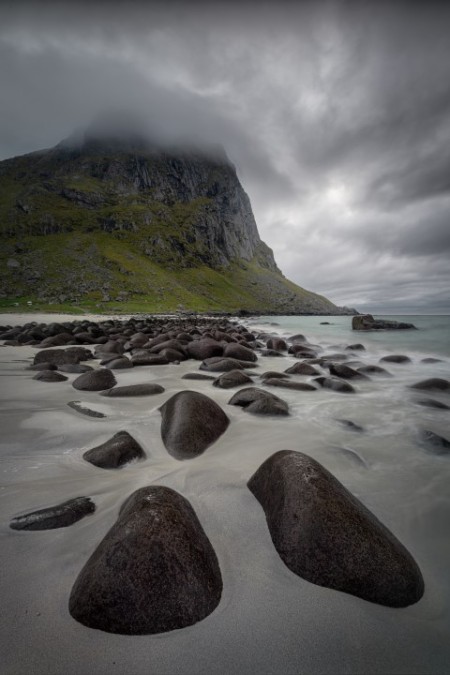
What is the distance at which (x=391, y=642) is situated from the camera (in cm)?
118

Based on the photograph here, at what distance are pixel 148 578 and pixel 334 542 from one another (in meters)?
0.96

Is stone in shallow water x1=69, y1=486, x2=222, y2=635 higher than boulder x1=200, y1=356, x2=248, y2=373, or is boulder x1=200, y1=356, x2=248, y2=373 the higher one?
stone in shallow water x1=69, y1=486, x2=222, y2=635

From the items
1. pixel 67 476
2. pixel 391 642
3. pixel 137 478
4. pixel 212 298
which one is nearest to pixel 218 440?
pixel 137 478

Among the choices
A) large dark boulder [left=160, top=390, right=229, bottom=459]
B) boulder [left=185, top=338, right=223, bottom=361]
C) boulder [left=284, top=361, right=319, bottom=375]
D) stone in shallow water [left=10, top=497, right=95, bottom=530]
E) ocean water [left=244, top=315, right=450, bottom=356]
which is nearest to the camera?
stone in shallow water [left=10, top=497, right=95, bottom=530]

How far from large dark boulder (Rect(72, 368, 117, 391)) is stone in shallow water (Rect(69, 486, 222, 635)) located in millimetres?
3616

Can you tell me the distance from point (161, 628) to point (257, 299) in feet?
343

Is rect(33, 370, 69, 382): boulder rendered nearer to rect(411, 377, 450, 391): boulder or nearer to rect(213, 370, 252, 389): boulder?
rect(213, 370, 252, 389): boulder

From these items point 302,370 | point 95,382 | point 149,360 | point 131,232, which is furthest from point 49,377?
point 131,232

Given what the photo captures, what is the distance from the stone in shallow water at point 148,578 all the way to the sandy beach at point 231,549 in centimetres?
4

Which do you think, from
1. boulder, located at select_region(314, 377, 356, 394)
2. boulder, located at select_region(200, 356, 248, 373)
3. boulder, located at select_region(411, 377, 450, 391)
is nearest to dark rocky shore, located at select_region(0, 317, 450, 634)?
boulder, located at select_region(314, 377, 356, 394)

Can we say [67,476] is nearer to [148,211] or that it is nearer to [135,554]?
[135,554]

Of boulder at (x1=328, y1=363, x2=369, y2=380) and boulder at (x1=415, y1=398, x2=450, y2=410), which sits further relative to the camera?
boulder at (x1=328, y1=363, x2=369, y2=380)

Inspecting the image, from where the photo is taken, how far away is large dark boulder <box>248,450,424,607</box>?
4.65 feet

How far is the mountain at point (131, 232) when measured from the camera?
51.6 metres
